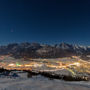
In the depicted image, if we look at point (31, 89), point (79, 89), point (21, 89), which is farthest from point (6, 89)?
point (79, 89)

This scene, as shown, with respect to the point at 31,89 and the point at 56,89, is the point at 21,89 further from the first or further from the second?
the point at 56,89

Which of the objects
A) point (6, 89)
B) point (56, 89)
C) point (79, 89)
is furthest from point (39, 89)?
point (79, 89)

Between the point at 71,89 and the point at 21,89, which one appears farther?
the point at 71,89

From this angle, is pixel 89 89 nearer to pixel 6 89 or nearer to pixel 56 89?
pixel 56 89

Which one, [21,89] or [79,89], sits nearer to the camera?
[21,89]

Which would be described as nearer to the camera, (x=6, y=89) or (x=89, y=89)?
(x=6, y=89)

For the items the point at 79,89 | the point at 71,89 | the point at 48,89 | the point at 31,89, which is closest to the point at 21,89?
the point at 31,89

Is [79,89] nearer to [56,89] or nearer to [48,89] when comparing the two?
[56,89]
